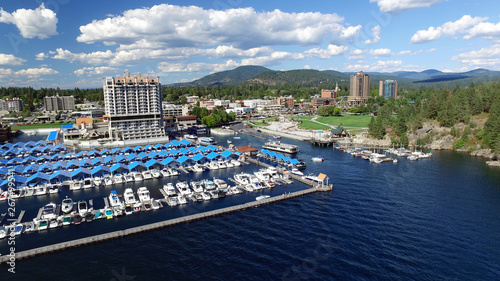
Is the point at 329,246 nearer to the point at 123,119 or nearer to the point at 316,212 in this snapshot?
the point at 316,212

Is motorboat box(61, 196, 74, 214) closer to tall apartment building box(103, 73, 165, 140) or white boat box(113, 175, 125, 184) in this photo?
white boat box(113, 175, 125, 184)

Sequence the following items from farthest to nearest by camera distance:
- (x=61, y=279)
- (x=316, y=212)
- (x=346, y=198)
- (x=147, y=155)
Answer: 1. (x=147, y=155)
2. (x=346, y=198)
3. (x=316, y=212)
4. (x=61, y=279)

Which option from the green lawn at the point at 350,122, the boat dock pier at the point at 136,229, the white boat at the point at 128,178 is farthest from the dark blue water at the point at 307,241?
the green lawn at the point at 350,122

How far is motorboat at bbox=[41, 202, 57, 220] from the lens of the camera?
3001 centimetres

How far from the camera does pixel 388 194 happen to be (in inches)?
1512

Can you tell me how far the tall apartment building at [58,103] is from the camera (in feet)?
473

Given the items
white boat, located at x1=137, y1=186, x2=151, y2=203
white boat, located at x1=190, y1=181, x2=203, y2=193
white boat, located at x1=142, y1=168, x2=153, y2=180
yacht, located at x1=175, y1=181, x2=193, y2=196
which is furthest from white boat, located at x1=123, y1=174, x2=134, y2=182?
white boat, located at x1=190, y1=181, x2=203, y2=193

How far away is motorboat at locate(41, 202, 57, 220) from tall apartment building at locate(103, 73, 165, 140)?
42432 millimetres

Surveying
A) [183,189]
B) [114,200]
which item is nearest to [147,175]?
[183,189]

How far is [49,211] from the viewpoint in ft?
103

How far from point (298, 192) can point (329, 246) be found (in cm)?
1298

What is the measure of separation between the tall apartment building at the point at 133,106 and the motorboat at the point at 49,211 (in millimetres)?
42432

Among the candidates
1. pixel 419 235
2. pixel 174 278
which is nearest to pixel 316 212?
pixel 419 235

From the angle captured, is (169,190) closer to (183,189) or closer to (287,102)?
(183,189)
